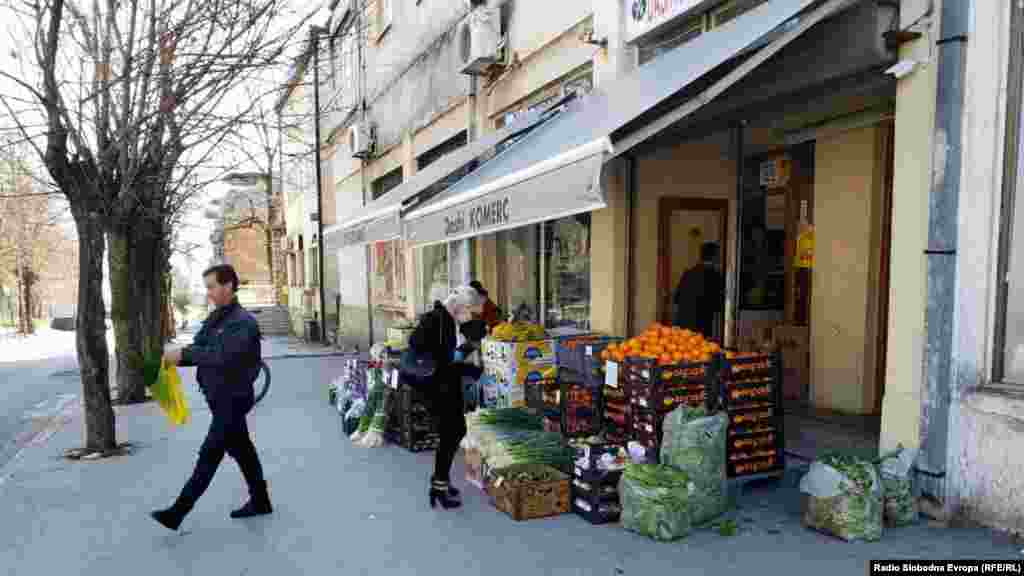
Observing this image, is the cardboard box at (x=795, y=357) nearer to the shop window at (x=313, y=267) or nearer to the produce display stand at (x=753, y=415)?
the produce display stand at (x=753, y=415)

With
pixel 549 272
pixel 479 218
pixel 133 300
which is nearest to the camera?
pixel 479 218

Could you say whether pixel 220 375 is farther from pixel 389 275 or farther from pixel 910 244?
pixel 389 275

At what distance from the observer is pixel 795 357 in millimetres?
Result: 6883

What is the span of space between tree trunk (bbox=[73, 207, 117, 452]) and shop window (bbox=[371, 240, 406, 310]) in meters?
7.54

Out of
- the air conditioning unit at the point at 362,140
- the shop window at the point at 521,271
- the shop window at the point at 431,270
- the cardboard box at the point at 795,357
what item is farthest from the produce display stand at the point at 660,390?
the air conditioning unit at the point at 362,140

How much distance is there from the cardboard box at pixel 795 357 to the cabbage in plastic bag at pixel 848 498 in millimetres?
3175

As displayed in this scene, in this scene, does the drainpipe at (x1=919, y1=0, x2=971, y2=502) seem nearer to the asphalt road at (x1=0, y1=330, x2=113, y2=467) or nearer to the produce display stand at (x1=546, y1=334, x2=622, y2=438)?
the produce display stand at (x1=546, y1=334, x2=622, y2=438)

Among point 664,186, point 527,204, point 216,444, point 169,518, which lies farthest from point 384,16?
point 169,518

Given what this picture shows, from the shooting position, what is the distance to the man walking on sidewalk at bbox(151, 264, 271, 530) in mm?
4121

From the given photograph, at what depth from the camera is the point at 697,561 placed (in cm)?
353

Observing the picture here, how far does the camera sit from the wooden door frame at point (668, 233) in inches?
279

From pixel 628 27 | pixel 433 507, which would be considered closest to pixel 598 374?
pixel 433 507

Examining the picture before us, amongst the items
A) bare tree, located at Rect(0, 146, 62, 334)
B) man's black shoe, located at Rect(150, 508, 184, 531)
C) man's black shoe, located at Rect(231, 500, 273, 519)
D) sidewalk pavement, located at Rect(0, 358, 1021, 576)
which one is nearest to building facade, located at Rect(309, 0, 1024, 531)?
sidewalk pavement, located at Rect(0, 358, 1021, 576)

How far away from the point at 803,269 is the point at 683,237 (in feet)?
4.20
